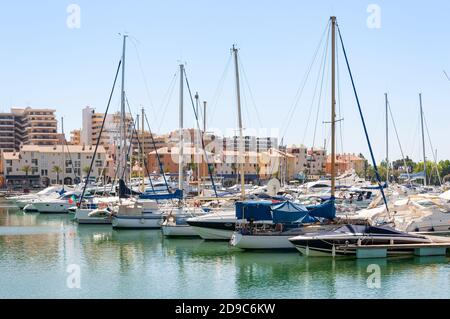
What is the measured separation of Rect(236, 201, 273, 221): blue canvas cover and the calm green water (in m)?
2.22

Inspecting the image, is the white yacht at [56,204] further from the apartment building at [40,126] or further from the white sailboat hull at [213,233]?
the apartment building at [40,126]

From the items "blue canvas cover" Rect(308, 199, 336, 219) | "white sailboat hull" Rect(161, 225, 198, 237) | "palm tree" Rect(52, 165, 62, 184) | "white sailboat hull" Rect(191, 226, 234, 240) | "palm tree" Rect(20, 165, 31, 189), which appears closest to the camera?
"blue canvas cover" Rect(308, 199, 336, 219)

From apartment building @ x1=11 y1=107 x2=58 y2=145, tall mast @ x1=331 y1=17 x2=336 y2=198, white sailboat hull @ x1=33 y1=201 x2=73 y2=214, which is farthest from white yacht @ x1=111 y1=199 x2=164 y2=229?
apartment building @ x1=11 y1=107 x2=58 y2=145

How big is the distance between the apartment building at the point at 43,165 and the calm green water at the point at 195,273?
105m

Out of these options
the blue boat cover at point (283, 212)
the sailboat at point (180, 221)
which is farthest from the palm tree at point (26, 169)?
the blue boat cover at point (283, 212)

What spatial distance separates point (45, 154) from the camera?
151 meters

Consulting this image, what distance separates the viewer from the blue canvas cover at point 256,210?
3903 cm

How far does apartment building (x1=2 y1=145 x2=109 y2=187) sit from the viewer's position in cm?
14850

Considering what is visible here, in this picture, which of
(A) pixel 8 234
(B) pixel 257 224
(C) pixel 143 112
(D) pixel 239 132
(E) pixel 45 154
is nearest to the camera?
(B) pixel 257 224

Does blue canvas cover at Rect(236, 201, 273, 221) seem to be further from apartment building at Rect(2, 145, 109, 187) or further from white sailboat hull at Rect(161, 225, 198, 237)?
apartment building at Rect(2, 145, 109, 187)

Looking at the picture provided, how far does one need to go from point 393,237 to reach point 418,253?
5.11 ft

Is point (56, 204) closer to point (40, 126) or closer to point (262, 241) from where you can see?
point (262, 241)
